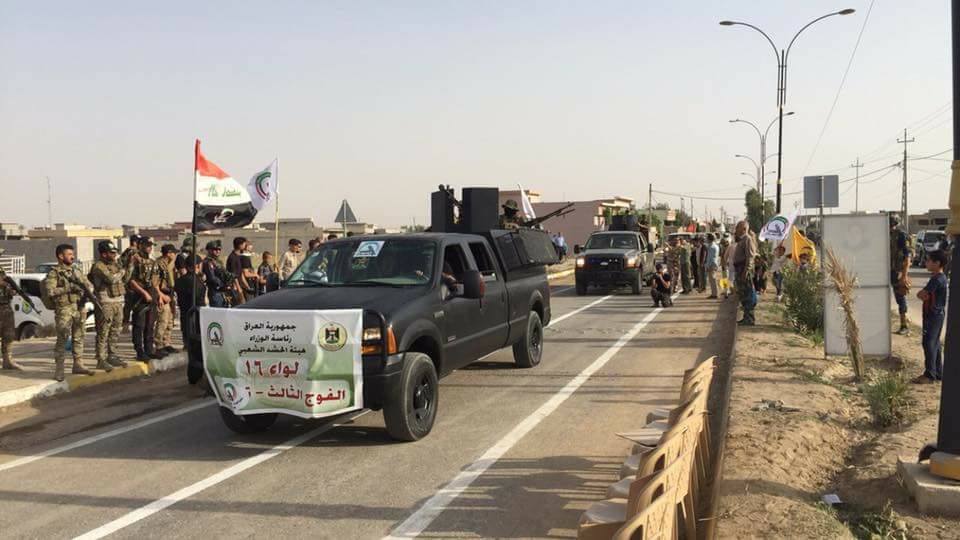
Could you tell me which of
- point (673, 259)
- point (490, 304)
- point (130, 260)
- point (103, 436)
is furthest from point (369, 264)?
point (673, 259)

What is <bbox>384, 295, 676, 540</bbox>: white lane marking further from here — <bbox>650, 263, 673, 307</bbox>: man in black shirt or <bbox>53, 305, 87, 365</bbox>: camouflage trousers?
<bbox>650, 263, 673, 307</bbox>: man in black shirt

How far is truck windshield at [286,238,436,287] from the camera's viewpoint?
7.84 metres

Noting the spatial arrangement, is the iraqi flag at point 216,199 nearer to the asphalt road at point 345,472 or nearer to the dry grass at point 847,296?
the asphalt road at point 345,472

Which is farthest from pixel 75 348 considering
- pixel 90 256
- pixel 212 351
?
pixel 90 256

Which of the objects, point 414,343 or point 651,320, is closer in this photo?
point 414,343

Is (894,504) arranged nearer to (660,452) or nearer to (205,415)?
(660,452)

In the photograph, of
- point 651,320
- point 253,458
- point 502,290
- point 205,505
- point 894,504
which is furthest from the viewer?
point 651,320

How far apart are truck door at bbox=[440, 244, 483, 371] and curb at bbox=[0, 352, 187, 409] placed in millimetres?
4814

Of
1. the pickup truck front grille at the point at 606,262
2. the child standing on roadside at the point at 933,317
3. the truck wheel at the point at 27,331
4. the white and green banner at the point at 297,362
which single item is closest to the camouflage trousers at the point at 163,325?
the white and green banner at the point at 297,362

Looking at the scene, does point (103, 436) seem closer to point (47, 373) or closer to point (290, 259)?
point (47, 373)

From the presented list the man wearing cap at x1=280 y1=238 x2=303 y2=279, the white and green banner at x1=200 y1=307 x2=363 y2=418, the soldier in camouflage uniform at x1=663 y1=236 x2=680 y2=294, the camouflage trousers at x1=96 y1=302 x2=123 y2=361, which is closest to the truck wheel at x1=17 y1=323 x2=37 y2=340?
the man wearing cap at x1=280 y1=238 x2=303 y2=279

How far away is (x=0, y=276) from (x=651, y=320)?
1210cm

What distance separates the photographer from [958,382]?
4.66m

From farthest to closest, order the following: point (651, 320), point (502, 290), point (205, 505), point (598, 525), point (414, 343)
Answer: point (651, 320) < point (502, 290) < point (414, 343) < point (205, 505) < point (598, 525)
